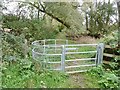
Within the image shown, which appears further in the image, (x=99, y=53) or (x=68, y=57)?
(x=68, y=57)

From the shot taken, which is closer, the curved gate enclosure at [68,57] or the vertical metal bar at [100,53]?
the curved gate enclosure at [68,57]

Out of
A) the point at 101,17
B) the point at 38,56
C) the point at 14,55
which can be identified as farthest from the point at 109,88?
the point at 101,17

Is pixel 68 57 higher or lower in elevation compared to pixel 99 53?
lower

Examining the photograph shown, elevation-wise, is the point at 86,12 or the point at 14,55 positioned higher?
the point at 86,12

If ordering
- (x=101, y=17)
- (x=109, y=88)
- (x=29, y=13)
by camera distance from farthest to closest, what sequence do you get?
(x=101, y=17)
(x=29, y=13)
(x=109, y=88)

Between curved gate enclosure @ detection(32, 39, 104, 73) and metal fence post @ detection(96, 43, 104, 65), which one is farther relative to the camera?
metal fence post @ detection(96, 43, 104, 65)

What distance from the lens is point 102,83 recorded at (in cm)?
276

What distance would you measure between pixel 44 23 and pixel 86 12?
0.94 m

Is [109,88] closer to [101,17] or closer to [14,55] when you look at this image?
[14,55]

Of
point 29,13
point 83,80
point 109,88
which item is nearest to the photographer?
point 109,88

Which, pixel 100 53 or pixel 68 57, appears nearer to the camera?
pixel 100 53

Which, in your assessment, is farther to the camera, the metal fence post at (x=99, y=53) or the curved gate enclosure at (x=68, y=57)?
the metal fence post at (x=99, y=53)

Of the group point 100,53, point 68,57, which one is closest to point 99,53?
point 100,53

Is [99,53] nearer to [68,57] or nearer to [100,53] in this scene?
[100,53]
